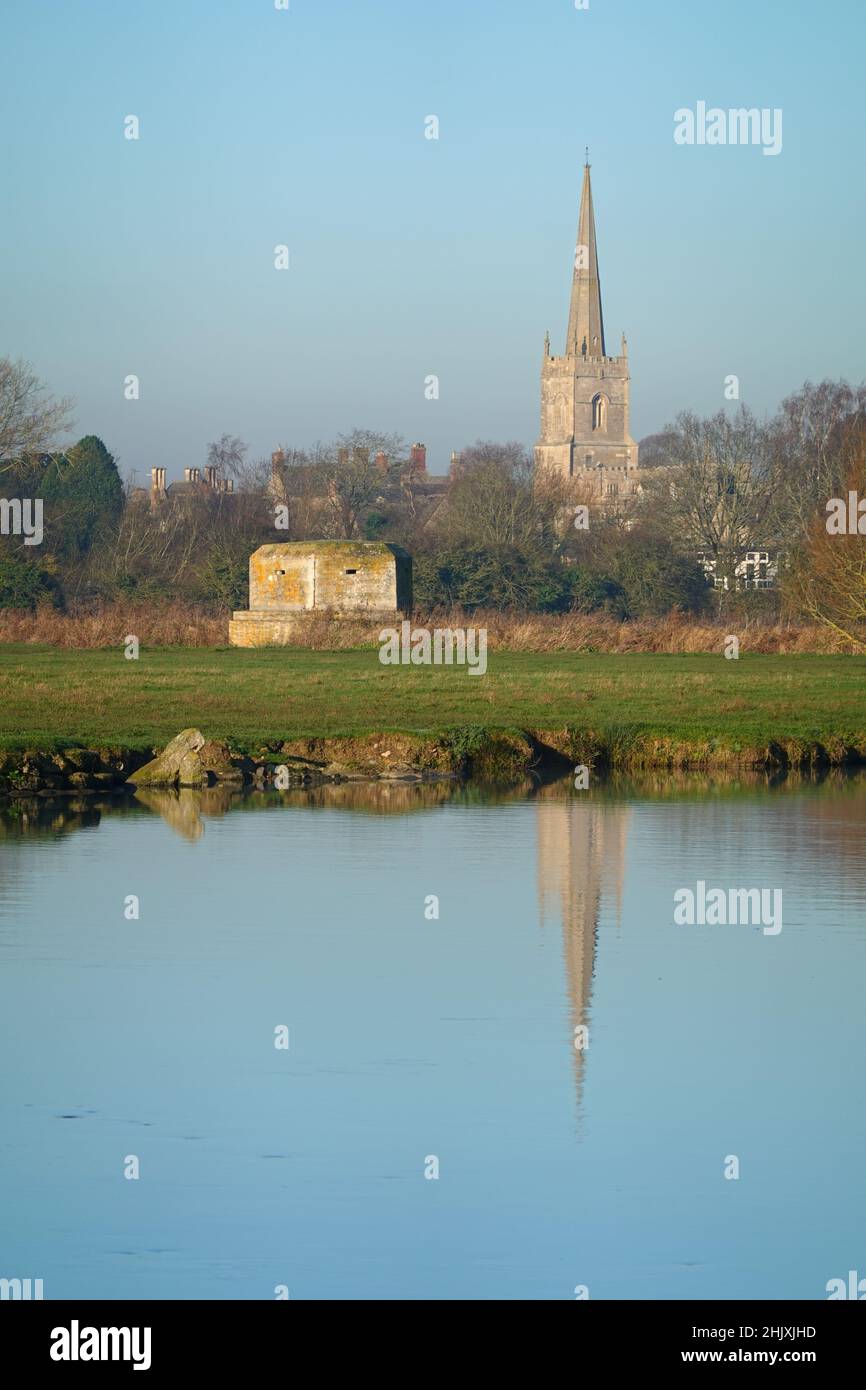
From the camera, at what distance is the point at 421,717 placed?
26.3 m

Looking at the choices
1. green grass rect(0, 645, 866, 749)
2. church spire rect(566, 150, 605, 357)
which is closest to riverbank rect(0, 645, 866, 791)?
green grass rect(0, 645, 866, 749)

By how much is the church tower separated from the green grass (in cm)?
13684

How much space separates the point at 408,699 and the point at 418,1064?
18814mm

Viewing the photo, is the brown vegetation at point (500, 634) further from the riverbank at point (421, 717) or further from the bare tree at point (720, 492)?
the bare tree at point (720, 492)

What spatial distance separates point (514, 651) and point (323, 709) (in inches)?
622

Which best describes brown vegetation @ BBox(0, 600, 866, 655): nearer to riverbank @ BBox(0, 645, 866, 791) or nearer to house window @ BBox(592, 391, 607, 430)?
riverbank @ BBox(0, 645, 866, 791)

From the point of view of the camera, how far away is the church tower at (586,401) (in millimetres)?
175375

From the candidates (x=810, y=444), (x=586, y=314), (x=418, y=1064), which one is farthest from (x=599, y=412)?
(x=418, y=1064)

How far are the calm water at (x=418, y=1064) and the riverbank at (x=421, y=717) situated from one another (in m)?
5.11

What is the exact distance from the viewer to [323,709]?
27.3 m

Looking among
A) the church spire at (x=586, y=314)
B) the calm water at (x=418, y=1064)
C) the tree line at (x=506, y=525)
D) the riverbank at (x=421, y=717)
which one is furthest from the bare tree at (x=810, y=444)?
the church spire at (x=586, y=314)
